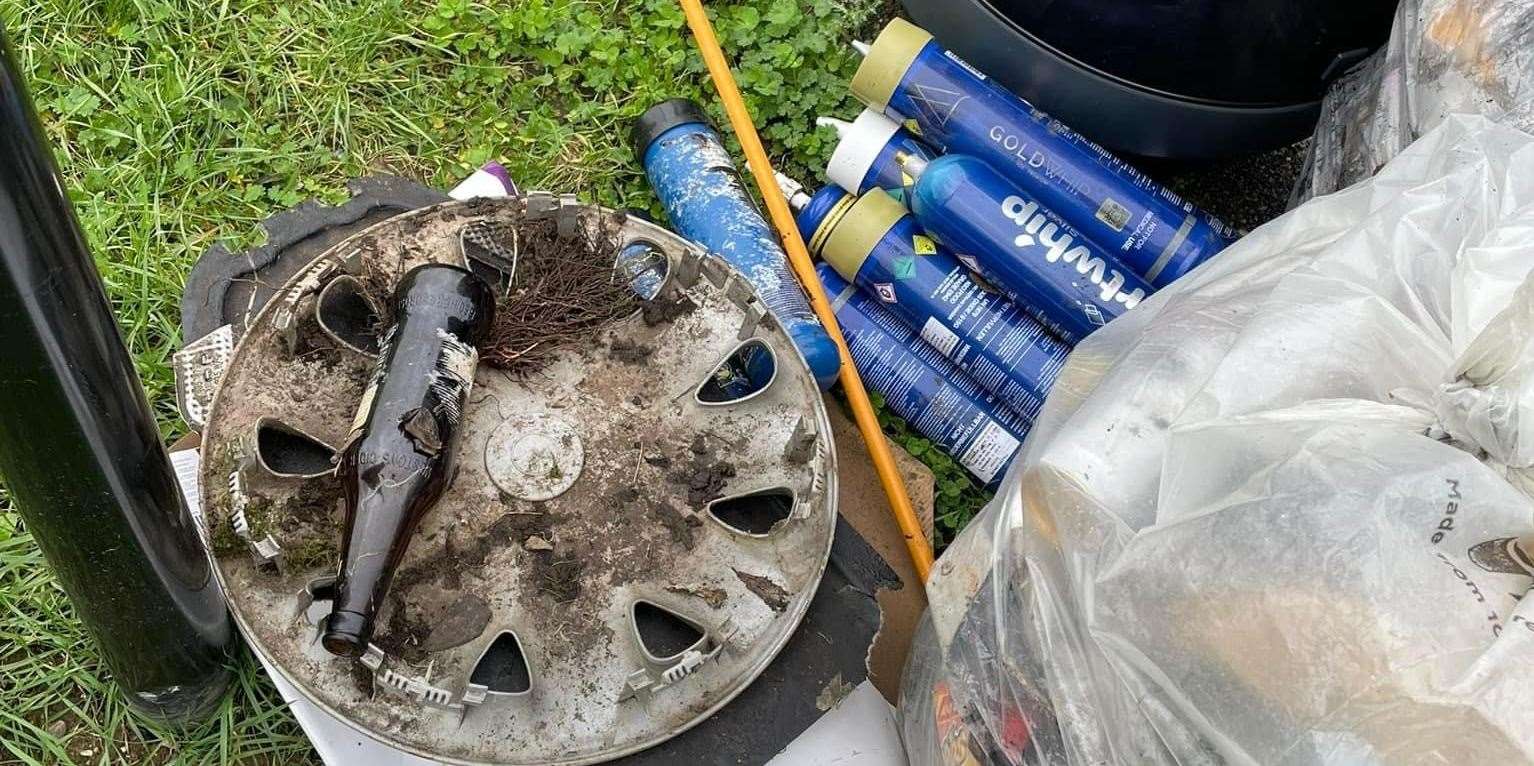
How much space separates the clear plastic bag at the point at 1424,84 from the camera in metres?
1.10

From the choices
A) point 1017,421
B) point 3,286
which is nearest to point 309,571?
point 3,286

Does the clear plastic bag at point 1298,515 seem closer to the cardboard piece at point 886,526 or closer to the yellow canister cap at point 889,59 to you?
the cardboard piece at point 886,526

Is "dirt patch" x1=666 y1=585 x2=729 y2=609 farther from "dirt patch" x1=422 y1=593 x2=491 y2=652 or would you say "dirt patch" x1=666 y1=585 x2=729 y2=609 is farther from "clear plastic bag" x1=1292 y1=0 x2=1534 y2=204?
"clear plastic bag" x1=1292 y1=0 x2=1534 y2=204

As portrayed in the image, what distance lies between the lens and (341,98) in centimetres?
174

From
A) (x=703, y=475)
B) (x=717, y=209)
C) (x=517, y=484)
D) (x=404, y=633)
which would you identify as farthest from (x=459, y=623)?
(x=717, y=209)

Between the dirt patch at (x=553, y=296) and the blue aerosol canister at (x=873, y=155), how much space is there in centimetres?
44

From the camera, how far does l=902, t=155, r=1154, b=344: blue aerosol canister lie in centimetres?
151

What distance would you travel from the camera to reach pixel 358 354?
4.08ft

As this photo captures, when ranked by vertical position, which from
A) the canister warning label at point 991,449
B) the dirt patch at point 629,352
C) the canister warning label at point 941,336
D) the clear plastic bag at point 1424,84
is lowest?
the canister warning label at point 991,449

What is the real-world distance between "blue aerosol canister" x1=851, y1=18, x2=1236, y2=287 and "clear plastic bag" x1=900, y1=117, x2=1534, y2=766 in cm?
49

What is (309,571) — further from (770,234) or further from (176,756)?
(770,234)

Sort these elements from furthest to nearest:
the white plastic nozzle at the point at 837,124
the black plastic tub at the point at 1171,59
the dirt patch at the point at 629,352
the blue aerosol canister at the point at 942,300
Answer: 1. the white plastic nozzle at the point at 837,124
2. the blue aerosol canister at the point at 942,300
3. the black plastic tub at the point at 1171,59
4. the dirt patch at the point at 629,352

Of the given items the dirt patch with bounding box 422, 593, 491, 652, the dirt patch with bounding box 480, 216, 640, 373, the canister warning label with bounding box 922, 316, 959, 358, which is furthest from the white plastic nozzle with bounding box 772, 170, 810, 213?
the dirt patch with bounding box 422, 593, 491, 652

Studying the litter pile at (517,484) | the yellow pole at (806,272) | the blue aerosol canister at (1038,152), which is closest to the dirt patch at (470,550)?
the litter pile at (517,484)
